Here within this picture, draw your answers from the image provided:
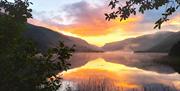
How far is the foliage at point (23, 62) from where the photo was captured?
45.7 feet

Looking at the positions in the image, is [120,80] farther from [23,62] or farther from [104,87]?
[23,62]

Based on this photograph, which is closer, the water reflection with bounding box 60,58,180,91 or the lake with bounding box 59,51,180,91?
the water reflection with bounding box 60,58,180,91

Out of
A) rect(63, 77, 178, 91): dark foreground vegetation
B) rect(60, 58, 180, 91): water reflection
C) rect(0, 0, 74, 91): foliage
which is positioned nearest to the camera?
rect(0, 0, 74, 91): foliage

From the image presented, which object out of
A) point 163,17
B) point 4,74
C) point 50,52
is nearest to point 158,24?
point 163,17

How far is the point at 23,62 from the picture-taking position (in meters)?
14.3

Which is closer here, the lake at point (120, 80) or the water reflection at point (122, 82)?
the water reflection at point (122, 82)

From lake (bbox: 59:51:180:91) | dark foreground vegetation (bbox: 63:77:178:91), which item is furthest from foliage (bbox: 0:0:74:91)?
dark foreground vegetation (bbox: 63:77:178:91)

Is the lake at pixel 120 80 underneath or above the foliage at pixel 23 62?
underneath

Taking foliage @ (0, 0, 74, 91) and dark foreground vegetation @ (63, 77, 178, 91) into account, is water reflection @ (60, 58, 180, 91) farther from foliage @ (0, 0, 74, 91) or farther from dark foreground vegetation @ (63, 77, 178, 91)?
foliage @ (0, 0, 74, 91)

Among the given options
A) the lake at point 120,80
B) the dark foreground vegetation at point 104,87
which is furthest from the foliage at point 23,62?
the dark foreground vegetation at point 104,87

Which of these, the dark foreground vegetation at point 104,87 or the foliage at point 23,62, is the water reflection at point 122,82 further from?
the foliage at point 23,62

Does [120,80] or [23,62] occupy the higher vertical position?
[23,62]

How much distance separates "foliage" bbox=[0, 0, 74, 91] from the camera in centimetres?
1394

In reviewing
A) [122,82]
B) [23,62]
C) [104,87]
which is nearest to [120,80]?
[122,82]
